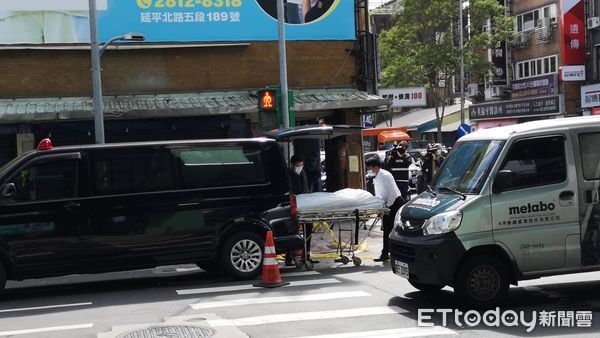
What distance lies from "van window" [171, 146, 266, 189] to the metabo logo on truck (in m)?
4.18

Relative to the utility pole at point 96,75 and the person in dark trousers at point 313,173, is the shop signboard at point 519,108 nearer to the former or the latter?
the person in dark trousers at point 313,173

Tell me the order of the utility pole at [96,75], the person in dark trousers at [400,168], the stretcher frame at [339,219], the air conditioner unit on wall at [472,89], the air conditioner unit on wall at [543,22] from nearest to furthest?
the stretcher frame at [339,219], the utility pole at [96,75], the person in dark trousers at [400,168], the air conditioner unit on wall at [543,22], the air conditioner unit on wall at [472,89]

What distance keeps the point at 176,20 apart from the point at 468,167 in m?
12.7

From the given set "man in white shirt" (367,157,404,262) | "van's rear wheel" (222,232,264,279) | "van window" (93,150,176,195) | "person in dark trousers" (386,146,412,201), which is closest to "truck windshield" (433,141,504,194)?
"man in white shirt" (367,157,404,262)

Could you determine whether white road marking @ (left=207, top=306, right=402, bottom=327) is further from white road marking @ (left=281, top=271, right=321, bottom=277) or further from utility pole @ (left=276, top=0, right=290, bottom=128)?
utility pole @ (left=276, top=0, right=290, bottom=128)

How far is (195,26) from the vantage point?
19203 mm

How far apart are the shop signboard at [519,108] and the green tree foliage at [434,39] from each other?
301cm

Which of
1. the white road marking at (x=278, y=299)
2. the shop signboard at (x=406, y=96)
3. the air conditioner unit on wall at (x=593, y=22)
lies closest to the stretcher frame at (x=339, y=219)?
the white road marking at (x=278, y=299)

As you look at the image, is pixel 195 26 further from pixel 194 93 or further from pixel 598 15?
pixel 598 15

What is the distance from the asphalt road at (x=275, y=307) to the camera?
7.13 meters

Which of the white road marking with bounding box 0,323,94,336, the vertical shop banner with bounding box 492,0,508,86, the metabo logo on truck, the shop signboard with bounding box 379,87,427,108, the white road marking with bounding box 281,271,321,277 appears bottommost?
the white road marking with bounding box 281,271,321,277

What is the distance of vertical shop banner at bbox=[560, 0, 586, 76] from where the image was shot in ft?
121

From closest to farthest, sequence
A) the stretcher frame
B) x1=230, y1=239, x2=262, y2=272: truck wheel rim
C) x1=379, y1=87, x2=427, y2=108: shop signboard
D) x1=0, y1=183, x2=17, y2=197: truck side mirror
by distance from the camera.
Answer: x1=0, y1=183, x2=17, y2=197: truck side mirror < x1=230, y1=239, x2=262, y2=272: truck wheel rim < the stretcher frame < x1=379, y1=87, x2=427, y2=108: shop signboard

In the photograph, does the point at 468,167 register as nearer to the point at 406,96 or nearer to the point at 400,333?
the point at 400,333
